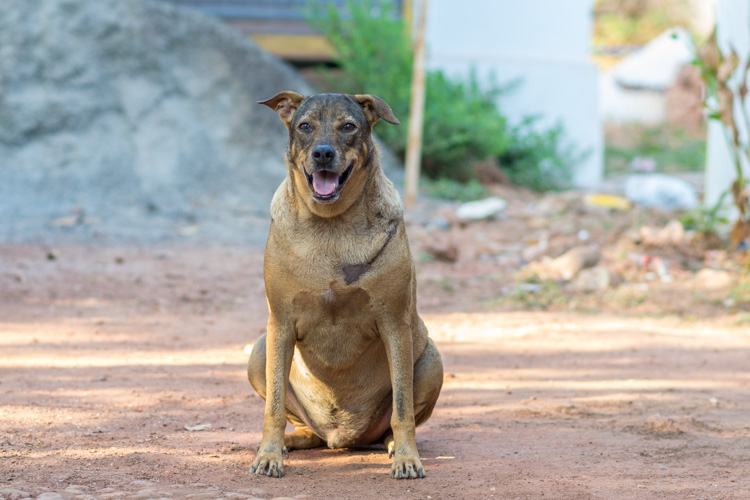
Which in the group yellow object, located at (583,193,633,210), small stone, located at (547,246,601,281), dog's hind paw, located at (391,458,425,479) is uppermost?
yellow object, located at (583,193,633,210)

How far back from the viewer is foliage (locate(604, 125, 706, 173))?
70.2 ft

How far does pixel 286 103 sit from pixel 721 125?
8182 millimetres

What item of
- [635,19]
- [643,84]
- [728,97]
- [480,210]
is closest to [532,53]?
[480,210]

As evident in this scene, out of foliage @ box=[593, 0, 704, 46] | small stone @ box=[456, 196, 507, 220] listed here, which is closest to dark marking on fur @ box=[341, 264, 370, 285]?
small stone @ box=[456, 196, 507, 220]

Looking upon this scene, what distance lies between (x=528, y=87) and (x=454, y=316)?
9.75 metres

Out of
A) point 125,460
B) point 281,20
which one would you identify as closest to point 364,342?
point 125,460

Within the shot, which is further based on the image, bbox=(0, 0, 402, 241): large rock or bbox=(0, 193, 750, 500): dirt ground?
bbox=(0, 0, 402, 241): large rock

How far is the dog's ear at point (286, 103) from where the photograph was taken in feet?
14.8

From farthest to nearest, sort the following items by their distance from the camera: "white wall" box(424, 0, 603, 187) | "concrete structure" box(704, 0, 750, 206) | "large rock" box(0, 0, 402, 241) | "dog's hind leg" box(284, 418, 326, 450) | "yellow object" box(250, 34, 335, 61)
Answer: "white wall" box(424, 0, 603, 187) → "yellow object" box(250, 34, 335, 61) → "large rock" box(0, 0, 402, 241) → "concrete structure" box(704, 0, 750, 206) → "dog's hind leg" box(284, 418, 326, 450)

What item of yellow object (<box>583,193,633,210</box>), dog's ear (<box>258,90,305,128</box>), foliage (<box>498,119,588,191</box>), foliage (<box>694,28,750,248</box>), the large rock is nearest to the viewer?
dog's ear (<box>258,90,305,128</box>)

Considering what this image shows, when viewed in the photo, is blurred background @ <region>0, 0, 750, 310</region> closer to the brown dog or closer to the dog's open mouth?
the brown dog

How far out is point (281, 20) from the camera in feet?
52.3

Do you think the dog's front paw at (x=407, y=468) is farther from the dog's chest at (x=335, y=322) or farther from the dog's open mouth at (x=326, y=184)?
the dog's open mouth at (x=326, y=184)

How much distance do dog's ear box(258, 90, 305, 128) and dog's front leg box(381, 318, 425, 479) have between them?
128 cm
